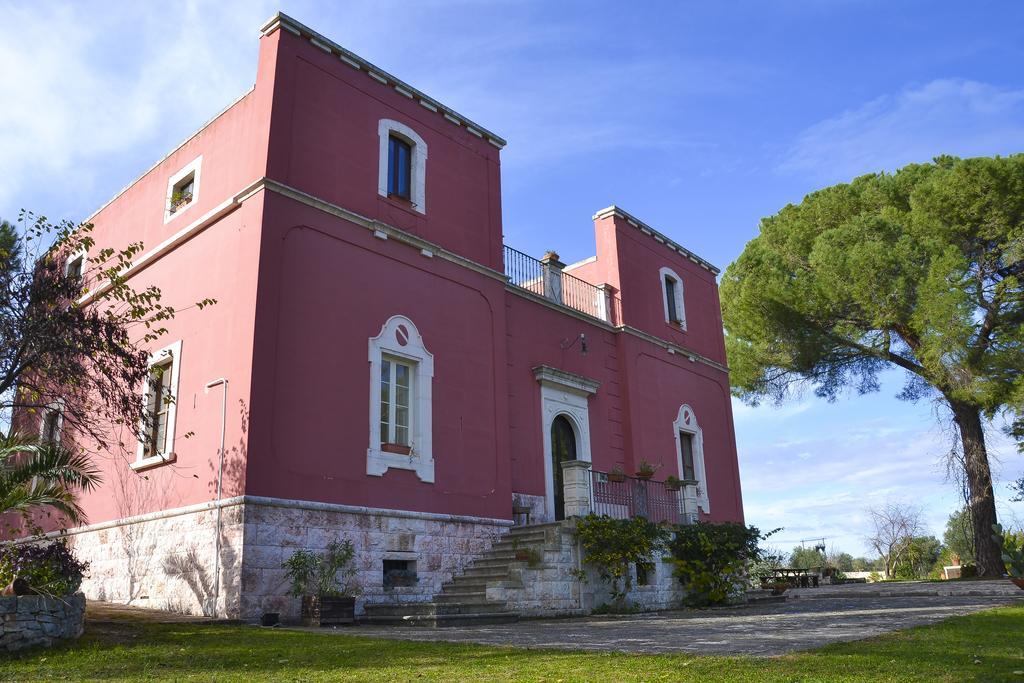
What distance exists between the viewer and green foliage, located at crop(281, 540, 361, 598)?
967 centimetres

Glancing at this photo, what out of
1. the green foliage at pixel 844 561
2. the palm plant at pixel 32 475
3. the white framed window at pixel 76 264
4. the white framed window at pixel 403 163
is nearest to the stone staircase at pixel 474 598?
the palm plant at pixel 32 475

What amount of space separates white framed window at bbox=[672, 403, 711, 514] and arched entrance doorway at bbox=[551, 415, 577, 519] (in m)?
3.92

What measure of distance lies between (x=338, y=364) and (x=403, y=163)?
4110 millimetres

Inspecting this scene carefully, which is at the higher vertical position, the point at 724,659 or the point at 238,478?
the point at 238,478

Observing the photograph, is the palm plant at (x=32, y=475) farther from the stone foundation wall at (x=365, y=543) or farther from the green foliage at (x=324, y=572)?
the green foliage at (x=324, y=572)

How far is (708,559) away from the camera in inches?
543

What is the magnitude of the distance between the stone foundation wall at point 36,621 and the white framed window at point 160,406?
3779 millimetres

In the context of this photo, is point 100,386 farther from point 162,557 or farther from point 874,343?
point 874,343

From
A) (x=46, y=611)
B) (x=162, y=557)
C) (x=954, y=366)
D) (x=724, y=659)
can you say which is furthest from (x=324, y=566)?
(x=954, y=366)

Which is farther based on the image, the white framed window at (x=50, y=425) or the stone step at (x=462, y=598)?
the white framed window at (x=50, y=425)

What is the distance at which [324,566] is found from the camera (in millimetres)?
10008

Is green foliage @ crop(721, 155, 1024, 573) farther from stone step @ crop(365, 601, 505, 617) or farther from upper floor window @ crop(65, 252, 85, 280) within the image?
upper floor window @ crop(65, 252, 85, 280)

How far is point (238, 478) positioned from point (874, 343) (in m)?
16.8

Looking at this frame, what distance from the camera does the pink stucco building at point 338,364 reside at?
1012 centimetres
